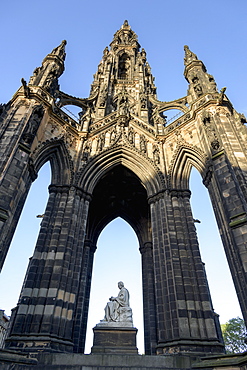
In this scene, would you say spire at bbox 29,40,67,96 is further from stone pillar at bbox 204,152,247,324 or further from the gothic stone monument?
stone pillar at bbox 204,152,247,324

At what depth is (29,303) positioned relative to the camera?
866 centimetres

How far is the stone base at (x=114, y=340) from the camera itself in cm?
802

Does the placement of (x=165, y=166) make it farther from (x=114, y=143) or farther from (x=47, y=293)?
(x=47, y=293)

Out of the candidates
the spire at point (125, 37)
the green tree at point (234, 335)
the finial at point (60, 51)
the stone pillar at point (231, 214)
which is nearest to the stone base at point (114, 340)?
the stone pillar at point (231, 214)

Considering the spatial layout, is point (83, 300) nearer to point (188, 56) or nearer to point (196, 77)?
point (196, 77)

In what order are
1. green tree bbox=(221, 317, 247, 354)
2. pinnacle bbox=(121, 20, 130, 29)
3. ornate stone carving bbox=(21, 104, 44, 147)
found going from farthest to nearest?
pinnacle bbox=(121, 20, 130, 29) → green tree bbox=(221, 317, 247, 354) → ornate stone carving bbox=(21, 104, 44, 147)

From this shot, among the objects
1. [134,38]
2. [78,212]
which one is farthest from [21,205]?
[134,38]

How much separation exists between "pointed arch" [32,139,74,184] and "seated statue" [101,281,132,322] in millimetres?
5543

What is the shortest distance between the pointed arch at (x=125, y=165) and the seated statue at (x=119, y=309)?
15.9 ft

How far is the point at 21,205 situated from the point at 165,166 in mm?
7319

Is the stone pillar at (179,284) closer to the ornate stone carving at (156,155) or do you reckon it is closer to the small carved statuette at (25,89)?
the ornate stone carving at (156,155)

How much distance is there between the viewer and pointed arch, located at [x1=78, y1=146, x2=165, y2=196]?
12.4 meters

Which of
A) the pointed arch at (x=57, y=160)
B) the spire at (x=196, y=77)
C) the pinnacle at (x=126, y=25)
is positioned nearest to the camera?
the pointed arch at (x=57, y=160)

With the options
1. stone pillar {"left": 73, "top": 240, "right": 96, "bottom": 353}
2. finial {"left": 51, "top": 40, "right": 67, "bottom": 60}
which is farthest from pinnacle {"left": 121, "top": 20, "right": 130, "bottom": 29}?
stone pillar {"left": 73, "top": 240, "right": 96, "bottom": 353}
